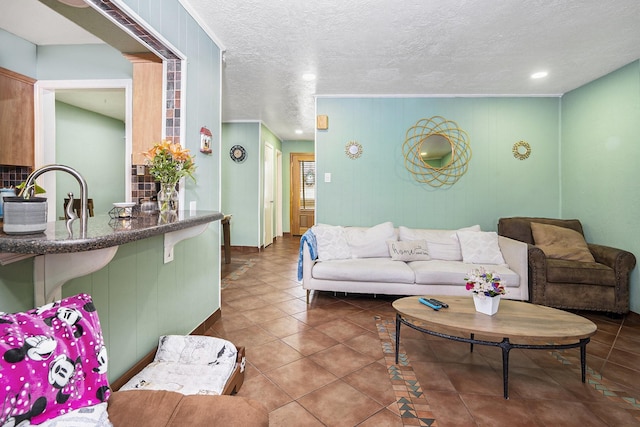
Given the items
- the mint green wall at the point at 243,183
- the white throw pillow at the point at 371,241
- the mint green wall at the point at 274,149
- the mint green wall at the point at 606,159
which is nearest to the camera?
the mint green wall at the point at 606,159

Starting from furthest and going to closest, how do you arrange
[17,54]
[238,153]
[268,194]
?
1. [268,194]
2. [238,153]
3. [17,54]

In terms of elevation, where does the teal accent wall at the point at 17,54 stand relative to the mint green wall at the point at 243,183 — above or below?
above

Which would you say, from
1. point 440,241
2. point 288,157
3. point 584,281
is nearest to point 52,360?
point 440,241

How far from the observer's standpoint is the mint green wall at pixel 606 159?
10.1 ft

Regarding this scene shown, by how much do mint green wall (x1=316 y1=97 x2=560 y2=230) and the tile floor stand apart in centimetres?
154

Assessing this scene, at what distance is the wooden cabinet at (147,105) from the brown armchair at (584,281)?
3.58 metres

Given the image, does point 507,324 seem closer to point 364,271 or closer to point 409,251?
point 364,271

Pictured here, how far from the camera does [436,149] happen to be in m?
4.21

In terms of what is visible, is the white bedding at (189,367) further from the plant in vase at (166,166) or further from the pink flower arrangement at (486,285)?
the pink flower arrangement at (486,285)

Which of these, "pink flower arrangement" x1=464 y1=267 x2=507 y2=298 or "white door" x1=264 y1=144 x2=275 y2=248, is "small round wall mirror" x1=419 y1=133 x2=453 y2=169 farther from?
"white door" x1=264 y1=144 x2=275 y2=248

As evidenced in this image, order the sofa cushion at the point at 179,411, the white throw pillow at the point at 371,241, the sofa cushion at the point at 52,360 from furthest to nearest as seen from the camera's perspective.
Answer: the white throw pillow at the point at 371,241, the sofa cushion at the point at 179,411, the sofa cushion at the point at 52,360

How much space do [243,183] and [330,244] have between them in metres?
3.15

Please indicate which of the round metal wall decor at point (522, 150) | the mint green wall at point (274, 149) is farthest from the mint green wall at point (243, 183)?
the round metal wall decor at point (522, 150)

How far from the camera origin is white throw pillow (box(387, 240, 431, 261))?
3562 mm
